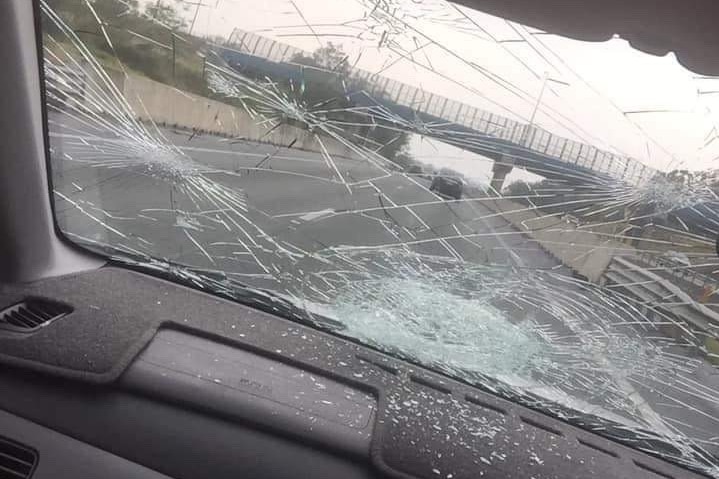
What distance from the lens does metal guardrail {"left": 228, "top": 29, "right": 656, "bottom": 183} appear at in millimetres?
2275

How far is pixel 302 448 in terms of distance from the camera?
2.33 metres

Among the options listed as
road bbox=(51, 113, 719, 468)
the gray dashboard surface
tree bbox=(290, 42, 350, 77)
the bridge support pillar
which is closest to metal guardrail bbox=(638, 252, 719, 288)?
road bbox=(51, 113, 719, 468)

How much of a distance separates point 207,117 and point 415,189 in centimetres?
92

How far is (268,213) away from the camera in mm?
2783

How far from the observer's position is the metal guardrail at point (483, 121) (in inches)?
89.6

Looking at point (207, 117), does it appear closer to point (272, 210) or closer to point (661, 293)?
point (272, 210)

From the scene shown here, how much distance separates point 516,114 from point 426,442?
126cm

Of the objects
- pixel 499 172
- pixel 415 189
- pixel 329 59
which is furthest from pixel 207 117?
pixel 499 172

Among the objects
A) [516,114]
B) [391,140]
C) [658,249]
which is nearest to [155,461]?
[391,140]

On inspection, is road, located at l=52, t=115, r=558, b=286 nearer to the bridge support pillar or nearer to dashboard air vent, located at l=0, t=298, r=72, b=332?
the bridge support pillar

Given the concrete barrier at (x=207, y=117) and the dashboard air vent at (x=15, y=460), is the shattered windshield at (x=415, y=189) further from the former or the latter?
the dashboard air vent at (x=15, y=460)

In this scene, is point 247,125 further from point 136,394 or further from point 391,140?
point 136,394

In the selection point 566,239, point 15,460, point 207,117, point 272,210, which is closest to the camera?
point 15,460

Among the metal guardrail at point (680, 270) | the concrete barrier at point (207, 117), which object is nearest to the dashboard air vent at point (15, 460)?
the concrete barrier at point (207, 117)
